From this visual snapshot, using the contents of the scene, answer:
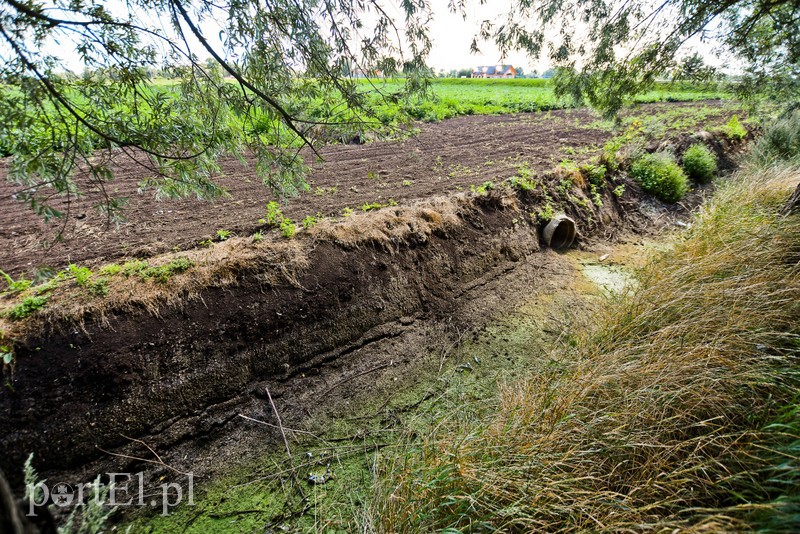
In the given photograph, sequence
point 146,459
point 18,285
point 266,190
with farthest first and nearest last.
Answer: point 266,190, point 18,285, point 146,459

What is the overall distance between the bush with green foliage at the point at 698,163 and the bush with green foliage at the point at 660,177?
3.05ft

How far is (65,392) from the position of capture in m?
3.18

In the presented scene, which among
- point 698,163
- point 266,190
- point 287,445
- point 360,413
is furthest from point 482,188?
point 698,163

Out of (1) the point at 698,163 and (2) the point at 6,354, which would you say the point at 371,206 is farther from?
(1) the point at 698,163

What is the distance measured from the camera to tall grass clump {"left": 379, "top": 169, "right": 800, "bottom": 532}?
1.97 meters

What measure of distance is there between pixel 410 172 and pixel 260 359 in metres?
5.33

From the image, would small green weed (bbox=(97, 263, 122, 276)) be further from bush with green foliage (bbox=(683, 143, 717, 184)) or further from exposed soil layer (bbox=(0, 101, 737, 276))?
bush with green foliage (bbox=(683, 143, 717, 184))

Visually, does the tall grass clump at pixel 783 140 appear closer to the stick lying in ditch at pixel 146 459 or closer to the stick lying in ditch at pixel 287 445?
the stick lying in ditch at pixel 287 445

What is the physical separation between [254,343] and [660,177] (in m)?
9.55

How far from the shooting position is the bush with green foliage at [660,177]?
8695 millimetres

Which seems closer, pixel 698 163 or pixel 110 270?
pixel 110 270

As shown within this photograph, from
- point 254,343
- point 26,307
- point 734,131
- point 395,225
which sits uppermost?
point 734,131

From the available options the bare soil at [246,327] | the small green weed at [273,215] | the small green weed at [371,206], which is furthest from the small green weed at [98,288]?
the small green weed at [371,206]

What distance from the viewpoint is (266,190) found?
653cm
